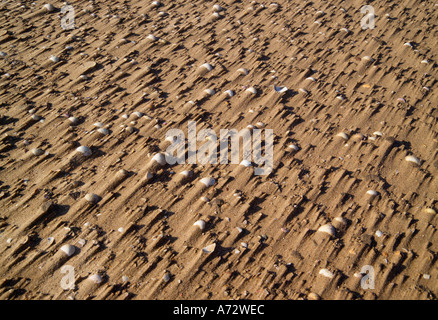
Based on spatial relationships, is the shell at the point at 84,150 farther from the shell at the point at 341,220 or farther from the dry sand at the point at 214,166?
the shell at the point at 341,220

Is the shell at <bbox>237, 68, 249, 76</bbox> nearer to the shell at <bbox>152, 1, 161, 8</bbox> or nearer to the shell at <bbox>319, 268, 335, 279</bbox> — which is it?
the shell at <bbox>152, 1, 161, 8</bbox>

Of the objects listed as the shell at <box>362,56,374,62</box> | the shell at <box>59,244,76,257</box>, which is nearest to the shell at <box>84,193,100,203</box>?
the shell at <box>59,244,76,257</box>

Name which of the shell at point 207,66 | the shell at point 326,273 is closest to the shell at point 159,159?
the shell at point 207,66

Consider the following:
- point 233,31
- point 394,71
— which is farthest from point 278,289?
point 233,31

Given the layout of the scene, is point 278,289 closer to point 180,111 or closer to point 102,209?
point 102,209

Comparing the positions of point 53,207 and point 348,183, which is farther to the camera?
point 348,183

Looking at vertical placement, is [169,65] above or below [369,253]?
above
